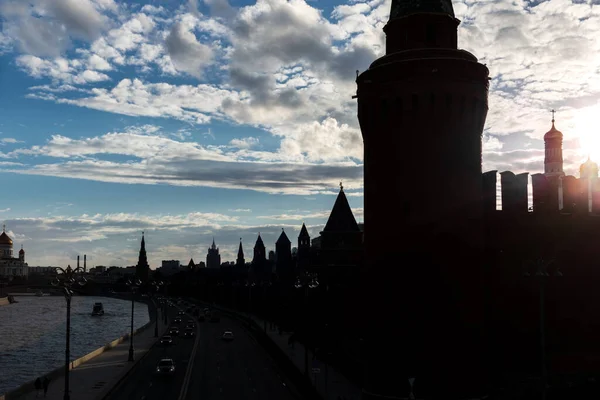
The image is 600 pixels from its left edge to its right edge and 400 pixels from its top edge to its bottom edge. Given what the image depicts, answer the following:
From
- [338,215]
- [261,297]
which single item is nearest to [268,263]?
[261,297]

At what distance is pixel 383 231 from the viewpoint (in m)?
33.6

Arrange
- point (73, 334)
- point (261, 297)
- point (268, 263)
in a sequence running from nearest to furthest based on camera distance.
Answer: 1. point (261, 297)
2. point (73, 334)
3. point (268, 263)

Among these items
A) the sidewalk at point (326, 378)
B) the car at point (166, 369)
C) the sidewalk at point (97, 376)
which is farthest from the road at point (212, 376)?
the sidewalk at point (326, 378)

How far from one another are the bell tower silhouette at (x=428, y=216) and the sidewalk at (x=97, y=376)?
20.4 meters

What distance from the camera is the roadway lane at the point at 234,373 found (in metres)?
41.3

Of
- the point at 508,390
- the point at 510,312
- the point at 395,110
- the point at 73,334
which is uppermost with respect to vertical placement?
the point at 395,110

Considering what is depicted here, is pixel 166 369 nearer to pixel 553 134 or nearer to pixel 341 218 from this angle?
pixel 341 218

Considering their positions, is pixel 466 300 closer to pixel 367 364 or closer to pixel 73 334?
pixel 367 364

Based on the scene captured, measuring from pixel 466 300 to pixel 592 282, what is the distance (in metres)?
8.50

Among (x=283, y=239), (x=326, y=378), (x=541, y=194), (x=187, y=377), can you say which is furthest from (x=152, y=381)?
(x=283, y=239)

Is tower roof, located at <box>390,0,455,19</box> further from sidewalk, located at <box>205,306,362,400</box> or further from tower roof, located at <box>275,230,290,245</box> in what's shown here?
tower roof, located at <box>275,230,290,245</box>

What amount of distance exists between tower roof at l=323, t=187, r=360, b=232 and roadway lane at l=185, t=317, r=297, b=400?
1572 centimetres

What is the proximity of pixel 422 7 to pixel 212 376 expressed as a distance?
30741 mm

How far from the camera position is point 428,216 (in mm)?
32312
